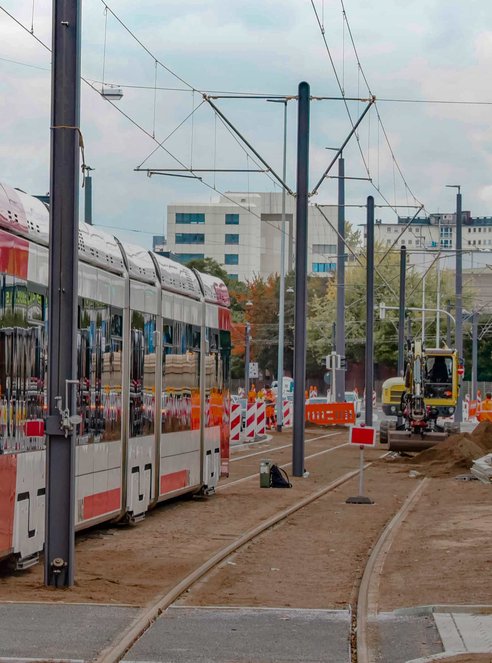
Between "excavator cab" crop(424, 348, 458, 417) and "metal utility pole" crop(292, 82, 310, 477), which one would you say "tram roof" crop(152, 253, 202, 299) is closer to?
"metal utility pole" crop(292, 82, 310, 477)

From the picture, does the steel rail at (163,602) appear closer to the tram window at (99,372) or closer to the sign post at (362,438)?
the tram window at (99,372)

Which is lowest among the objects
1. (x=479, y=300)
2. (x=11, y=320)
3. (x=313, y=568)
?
(x=313, y=568)

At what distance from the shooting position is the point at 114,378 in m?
16.3

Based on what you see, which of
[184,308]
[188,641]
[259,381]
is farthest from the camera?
[259,381]

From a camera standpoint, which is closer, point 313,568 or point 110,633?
point 110,633

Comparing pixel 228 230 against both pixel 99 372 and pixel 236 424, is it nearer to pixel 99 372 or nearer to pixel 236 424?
pixel 236 424

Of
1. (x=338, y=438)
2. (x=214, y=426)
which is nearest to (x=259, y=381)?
(x=338, y=438)

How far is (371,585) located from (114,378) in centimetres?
435

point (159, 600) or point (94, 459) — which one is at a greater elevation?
point (94, 459)

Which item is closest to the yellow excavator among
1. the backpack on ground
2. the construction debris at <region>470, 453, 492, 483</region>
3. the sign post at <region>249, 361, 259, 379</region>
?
the construction debris at <region>470, 453, 492, 483</region>

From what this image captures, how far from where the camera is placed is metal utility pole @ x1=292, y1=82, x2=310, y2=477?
30.3 metres

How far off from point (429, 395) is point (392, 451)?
434 cm

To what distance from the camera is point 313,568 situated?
1498 cm

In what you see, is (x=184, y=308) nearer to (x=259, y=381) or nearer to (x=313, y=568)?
(x=313, y=568)
